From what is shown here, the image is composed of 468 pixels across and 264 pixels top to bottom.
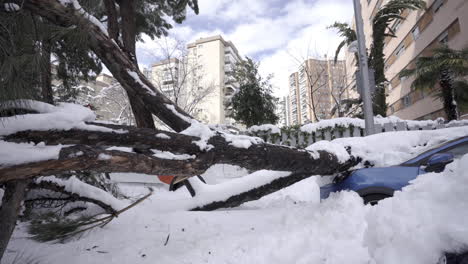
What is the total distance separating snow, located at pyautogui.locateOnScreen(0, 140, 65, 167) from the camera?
1.20m

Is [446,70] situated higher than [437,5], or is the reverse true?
[437,5]

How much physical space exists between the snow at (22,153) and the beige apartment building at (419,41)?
1593 cm

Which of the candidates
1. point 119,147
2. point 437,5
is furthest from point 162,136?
point 437,5

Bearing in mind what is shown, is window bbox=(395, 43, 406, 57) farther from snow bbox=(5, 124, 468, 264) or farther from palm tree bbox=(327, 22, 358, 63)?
snow bbox=(5, 124, 468, 264)

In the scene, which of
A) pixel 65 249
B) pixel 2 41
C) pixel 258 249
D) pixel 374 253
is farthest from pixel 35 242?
pixel 374 253

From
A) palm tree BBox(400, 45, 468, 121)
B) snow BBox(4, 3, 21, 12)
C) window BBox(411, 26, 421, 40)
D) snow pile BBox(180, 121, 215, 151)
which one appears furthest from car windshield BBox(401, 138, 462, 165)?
window BBox(411, 26, 421, 40)

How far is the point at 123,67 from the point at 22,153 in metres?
1.41

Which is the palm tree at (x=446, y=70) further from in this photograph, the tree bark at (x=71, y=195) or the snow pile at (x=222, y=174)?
the tree bark at (x=71, y=195)

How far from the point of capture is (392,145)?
3.39m

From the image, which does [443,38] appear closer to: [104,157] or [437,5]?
[437,5]

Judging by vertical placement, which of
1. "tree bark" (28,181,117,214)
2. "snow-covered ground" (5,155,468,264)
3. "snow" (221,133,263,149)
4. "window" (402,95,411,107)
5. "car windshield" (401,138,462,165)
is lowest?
"snow-covered ground" (5,155,468,264)

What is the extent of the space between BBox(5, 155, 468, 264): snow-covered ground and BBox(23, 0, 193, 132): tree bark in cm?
121

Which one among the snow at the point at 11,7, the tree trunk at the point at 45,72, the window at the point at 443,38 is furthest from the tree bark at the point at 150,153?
the window at the point at 443,38

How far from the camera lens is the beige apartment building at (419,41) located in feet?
49.5
